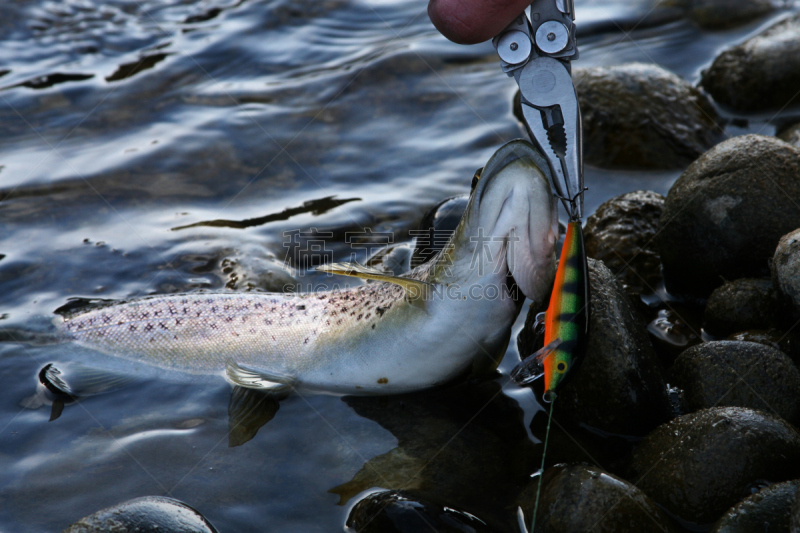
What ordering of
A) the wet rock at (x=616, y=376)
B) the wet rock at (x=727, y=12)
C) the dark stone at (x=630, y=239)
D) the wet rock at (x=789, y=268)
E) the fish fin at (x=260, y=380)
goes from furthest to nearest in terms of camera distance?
the wet rock at (x=727, y=12) → the dark stone at (x=630, y=239) → the fish fin at (x=260, y=380) → the wet rock at (x=789, y=268) → the wet rock at (x=616, y=376)

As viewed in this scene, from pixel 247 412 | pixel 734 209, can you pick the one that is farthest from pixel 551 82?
pixel 247 412

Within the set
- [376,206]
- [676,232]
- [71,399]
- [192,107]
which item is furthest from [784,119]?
[71,399]

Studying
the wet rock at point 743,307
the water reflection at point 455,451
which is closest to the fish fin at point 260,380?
the water reflection at point 455,451

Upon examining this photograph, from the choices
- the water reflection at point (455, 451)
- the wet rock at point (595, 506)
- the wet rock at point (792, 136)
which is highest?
the wet rock at point (792, 136)

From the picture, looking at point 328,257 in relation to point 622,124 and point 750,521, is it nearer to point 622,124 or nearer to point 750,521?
point 622,124

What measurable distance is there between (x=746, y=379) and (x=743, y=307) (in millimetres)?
871

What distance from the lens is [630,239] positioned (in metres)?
5.26

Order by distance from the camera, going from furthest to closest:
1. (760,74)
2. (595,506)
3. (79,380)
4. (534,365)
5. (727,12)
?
(727,12) < (760,74) < (79,380) < (534,365) < (595,506)

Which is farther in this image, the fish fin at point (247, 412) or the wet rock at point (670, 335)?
the wet rock at point (670, 335)

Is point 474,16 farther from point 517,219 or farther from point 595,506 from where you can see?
point 595,506

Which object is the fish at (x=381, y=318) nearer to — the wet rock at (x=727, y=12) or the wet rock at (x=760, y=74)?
the wet rock at (x=760, y=74)

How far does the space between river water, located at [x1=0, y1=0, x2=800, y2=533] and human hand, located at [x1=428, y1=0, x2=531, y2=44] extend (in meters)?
2.20

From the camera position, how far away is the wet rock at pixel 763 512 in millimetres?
2904

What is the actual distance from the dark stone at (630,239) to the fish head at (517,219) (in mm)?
1628
